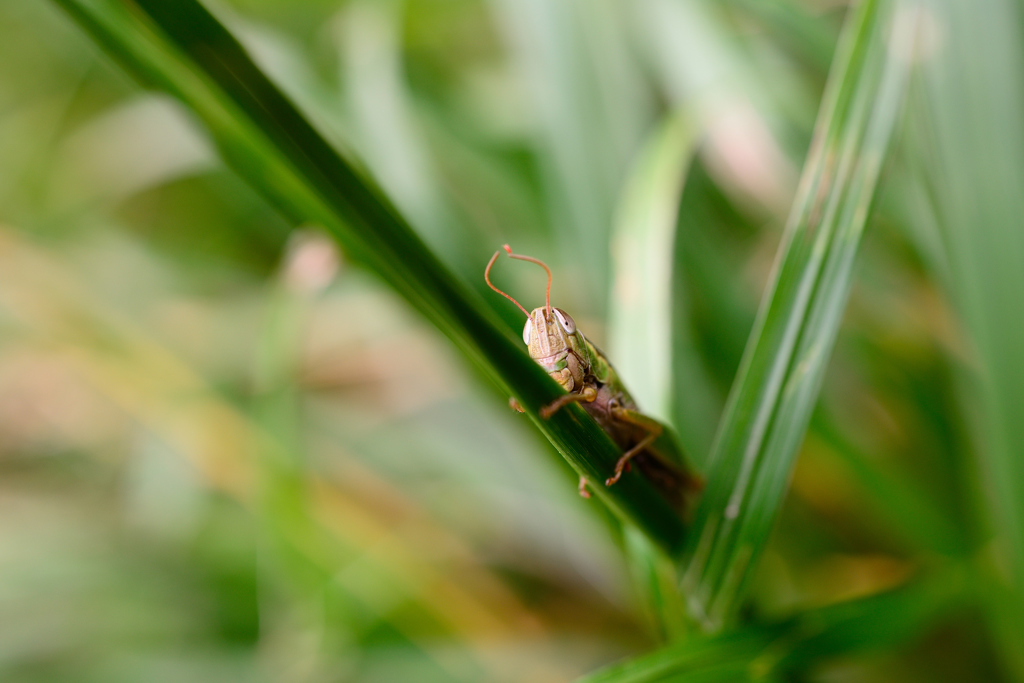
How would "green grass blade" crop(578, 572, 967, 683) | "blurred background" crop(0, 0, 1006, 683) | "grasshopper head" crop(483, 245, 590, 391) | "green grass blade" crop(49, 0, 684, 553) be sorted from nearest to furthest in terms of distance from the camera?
"green grass blade" crop(49, 0, 684, 553) → "green grass blade" crop(578, 572, 967, 683) → "grasshopper head" crop(483, 245, 590, 391) → "blurred background" crop(0, 0, 1006, 683)

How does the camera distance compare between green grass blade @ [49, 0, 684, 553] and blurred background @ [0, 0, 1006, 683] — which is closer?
green grass blade @ [49, 0, 684, 553]

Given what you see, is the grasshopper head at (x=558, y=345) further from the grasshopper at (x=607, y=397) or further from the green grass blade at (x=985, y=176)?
the green grass blade at (x=985, y=176)

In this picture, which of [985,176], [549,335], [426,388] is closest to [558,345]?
[549,335]

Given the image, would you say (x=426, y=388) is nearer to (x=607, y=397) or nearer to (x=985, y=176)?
(x=607, y=397)

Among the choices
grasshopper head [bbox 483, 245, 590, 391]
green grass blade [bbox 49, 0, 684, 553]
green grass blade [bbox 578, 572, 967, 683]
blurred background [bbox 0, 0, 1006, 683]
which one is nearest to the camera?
green grass blade [bbox 49, 0, 684, 553]

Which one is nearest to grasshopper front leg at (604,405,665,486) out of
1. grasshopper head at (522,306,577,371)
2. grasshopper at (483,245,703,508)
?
grasshopper at (483,245,703,508)

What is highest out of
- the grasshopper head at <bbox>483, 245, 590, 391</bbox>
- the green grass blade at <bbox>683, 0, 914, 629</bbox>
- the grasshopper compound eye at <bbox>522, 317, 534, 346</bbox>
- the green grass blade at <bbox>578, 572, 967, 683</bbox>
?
the grasshopper compound eye at <bbox>522, 317, 534, 346</bbox>

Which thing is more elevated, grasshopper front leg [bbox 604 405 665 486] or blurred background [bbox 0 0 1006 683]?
blurred background [bbox 0 0 1006 683]

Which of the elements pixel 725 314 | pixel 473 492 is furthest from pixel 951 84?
pixel 473 492

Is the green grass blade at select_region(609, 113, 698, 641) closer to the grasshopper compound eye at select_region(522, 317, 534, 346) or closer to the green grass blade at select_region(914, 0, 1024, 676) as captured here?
Result: the grasshopper compound eye at select_region(522, 317, 534, 346)
